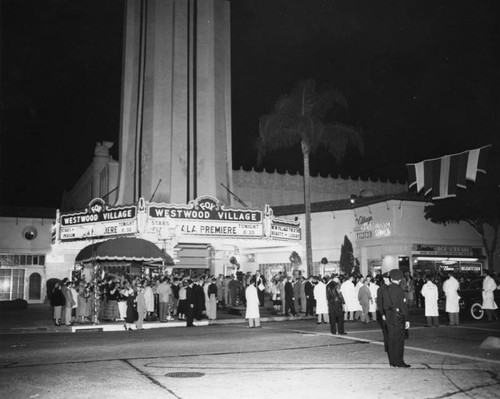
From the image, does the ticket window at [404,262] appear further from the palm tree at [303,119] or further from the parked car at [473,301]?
the parked car at [473,301]

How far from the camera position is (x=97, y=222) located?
1076 inches

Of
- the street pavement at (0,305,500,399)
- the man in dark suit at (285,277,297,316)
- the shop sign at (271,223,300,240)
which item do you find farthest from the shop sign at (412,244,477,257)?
the street pavement at (0,305,500,399)

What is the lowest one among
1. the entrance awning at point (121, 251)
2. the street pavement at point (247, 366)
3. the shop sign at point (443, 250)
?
the street pavement at point (247, 366)

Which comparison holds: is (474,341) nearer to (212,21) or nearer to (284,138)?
(284,138)

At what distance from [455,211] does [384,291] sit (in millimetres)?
24523

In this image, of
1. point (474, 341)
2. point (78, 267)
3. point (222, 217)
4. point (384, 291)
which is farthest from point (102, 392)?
point (78, 267)

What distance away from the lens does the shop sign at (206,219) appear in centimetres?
2666

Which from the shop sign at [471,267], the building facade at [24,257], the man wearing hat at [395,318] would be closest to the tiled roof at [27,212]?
the building facade at [24,257]

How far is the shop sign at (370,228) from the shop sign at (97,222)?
15.5 meters

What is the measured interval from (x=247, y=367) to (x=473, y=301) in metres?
13.7

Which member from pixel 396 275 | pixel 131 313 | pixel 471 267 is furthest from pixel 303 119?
pixel 396 275

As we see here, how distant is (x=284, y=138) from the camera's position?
29.0 metres

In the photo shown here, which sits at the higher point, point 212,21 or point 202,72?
point 212,21

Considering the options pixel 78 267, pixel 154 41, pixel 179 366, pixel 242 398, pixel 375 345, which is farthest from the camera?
pixel 154 41
